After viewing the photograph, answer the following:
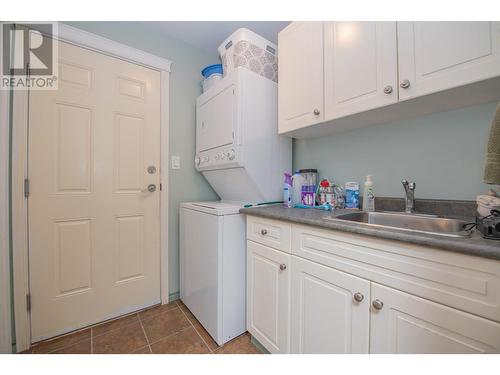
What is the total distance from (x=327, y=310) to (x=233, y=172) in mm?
1122

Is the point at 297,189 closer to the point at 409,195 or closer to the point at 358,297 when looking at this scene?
the point at 409,195

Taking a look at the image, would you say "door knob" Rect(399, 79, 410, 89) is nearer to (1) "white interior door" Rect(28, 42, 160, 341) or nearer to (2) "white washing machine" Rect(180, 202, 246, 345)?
(2) "white washing machine" Rect(180, 202, 246, 345)

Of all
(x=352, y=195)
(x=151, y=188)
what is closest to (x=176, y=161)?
(x=151, y=188)

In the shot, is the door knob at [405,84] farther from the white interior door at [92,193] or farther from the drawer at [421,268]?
the white interior door at [92,193]

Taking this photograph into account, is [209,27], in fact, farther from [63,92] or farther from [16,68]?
[16,68]

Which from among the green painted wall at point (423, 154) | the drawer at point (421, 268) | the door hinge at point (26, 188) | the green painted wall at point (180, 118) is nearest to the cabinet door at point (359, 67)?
the green painted wall at point (423, 154)

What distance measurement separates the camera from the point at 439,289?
0.69 meters

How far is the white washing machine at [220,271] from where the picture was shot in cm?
142

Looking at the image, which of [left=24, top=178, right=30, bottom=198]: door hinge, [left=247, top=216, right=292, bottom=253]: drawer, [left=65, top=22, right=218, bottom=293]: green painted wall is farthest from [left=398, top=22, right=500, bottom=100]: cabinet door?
[left=24, top=178, right=30, bottom=198]: door hinge

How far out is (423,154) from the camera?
48.4 inches

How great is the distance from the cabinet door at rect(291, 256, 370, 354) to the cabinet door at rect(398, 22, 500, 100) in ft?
3.00
